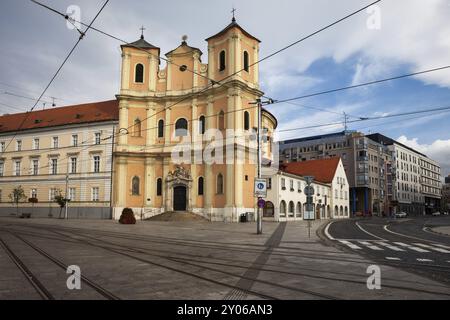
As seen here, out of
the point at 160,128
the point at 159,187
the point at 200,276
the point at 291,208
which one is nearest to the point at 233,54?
the point at 160,128

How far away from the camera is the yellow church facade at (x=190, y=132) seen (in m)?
38.4

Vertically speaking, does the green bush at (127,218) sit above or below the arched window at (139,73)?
below

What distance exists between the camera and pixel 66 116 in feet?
166

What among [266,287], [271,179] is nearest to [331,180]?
[271,179]

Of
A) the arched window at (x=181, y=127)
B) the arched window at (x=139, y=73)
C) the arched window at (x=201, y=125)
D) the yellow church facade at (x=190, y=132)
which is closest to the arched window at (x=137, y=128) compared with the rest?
the yellow church facade at (x=190, y=132)

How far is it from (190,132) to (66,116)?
19.4m

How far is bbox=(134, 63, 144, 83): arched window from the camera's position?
4453 cm

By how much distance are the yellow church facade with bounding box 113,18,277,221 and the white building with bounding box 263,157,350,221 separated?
3453 millimetres

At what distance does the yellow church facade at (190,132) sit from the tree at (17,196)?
14.6 m

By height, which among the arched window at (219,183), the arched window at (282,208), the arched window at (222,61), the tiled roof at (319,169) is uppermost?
the arched window at (222,61)

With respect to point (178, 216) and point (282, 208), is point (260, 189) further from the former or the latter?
point (282, 208)

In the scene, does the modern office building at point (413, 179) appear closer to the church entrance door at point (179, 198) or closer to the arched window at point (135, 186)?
the church entrance door at point (179, 198)
